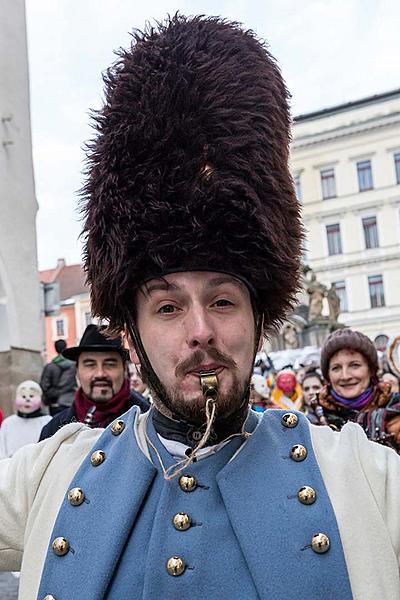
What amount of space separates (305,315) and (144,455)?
21730 millimetres

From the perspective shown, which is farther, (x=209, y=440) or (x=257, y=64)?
(x=257, y=64)

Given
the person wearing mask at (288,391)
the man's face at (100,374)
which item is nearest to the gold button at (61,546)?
the man's face at (100,374)

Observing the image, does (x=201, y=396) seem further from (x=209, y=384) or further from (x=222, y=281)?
(x=222, y=281)

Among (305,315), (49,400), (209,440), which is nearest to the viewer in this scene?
(209,440)

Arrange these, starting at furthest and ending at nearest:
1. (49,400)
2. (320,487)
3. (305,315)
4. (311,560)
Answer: (305,315) → (49,400) → (320,487) → (311,560)

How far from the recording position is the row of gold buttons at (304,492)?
161 cm

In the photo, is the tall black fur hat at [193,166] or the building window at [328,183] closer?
the tall black fur hat at [193,166]

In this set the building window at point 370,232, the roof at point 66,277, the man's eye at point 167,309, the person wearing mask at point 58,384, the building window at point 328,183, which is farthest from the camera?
the roof at point 66,277

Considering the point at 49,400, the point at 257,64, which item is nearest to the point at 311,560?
the point at 257,64

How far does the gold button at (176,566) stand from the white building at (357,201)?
124 feet

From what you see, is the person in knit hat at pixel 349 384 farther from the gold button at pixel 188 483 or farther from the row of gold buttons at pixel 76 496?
the gold button at pixel 188 483

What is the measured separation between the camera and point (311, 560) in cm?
159

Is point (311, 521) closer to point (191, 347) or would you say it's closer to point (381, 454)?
point (381, 454)

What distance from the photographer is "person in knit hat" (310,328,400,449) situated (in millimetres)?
4199
